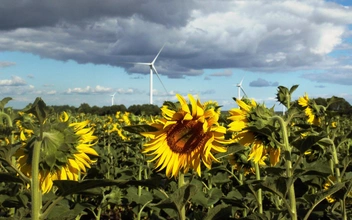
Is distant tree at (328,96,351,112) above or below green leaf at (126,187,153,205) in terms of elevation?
above

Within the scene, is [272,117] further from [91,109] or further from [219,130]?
[91,109]

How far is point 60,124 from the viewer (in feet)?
6.30

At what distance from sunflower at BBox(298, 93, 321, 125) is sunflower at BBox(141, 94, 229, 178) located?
2.59 m

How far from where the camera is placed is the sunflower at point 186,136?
91.7 inches

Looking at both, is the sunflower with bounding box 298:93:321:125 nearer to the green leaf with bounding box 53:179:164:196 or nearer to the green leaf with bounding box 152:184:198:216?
the green leaf with bounding box 152:184:198:216

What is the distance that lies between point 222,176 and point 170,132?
8.69ft

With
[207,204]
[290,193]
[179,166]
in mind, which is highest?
[179,166]

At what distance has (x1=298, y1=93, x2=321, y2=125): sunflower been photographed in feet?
15.9

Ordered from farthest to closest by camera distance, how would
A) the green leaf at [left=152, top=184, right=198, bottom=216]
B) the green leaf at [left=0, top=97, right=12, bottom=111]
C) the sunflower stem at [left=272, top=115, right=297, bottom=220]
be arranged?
the green leaf at [left=0, top=97, right=12, bottom=111]
the sunflower stem at [left=272, top=115, right=297, bottom=220]
the green leaf at [left=152, top=184, right=198, bottom=216]

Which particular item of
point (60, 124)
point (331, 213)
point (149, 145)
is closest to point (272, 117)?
point (149, 145)

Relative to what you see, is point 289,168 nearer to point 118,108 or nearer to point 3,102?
point 3,102

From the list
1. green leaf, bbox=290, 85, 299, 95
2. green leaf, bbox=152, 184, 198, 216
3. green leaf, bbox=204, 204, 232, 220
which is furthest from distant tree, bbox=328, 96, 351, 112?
green leaf, bbox=152, 184, 198, 216

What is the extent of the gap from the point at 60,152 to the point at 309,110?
3549 millimetres

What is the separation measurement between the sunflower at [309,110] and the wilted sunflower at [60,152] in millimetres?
3136
